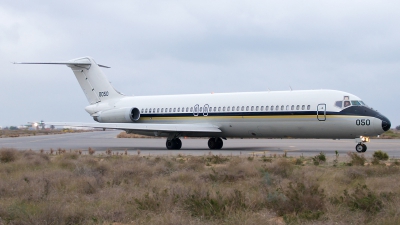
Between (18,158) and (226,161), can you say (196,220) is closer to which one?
(226,161)

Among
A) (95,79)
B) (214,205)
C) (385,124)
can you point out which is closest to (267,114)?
(385,124)

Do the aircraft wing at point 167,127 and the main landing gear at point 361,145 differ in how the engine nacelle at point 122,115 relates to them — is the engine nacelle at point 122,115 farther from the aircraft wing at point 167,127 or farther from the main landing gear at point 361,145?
the main landing gear at point 361,145

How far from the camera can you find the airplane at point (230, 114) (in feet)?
83.7

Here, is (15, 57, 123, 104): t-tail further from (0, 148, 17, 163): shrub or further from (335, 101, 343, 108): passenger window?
(335, 101, 343, 108): passenger window

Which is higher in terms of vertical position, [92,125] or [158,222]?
[92,125]

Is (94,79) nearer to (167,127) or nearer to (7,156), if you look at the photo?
(167,127)

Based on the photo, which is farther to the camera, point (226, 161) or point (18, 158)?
point (18, 158)

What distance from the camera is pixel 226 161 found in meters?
19.5

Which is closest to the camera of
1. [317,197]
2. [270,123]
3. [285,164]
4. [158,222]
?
[158,222]

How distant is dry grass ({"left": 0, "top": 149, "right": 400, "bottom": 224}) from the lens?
866cm

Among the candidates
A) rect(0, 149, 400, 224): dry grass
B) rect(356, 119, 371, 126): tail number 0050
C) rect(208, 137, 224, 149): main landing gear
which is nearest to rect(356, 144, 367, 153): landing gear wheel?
rect(356, 119, 371, 126): tail number 0050

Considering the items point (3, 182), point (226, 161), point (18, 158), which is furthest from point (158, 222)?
point (18, 158)

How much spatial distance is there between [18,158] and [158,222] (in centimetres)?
1423

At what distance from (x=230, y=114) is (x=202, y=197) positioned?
1958 cm
